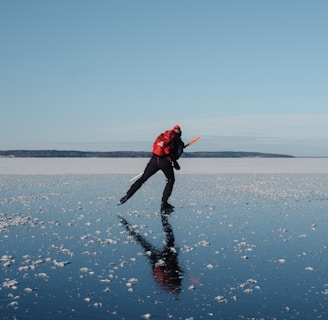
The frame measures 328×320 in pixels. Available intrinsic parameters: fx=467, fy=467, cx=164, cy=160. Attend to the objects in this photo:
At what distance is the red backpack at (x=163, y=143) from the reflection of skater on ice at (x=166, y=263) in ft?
11.4

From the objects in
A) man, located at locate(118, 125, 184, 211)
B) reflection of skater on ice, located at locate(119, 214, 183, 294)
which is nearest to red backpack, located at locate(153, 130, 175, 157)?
man, located at locate(118, 125, 184, 211)

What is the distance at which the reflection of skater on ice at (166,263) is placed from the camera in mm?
5410

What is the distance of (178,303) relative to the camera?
15.3 ft

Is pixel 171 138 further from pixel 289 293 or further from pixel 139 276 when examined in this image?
pixel 289 293

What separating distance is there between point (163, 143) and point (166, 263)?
19.2 ft

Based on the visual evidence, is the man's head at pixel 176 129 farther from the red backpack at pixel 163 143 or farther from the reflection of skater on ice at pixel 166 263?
the reflection of skater on ice at pixel 166 263

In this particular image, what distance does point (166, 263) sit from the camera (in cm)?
639

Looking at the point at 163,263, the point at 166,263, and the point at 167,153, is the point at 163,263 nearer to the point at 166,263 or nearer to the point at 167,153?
the point at 166,263

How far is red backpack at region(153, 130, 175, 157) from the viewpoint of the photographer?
1188 centimetres

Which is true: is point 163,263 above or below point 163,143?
below

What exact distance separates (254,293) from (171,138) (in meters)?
7.19

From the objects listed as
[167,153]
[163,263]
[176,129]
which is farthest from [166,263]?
[176,129]

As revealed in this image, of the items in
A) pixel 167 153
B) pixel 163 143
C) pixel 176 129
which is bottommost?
pixel 167 153

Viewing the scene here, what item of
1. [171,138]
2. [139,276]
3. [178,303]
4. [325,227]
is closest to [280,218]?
[325,227]
